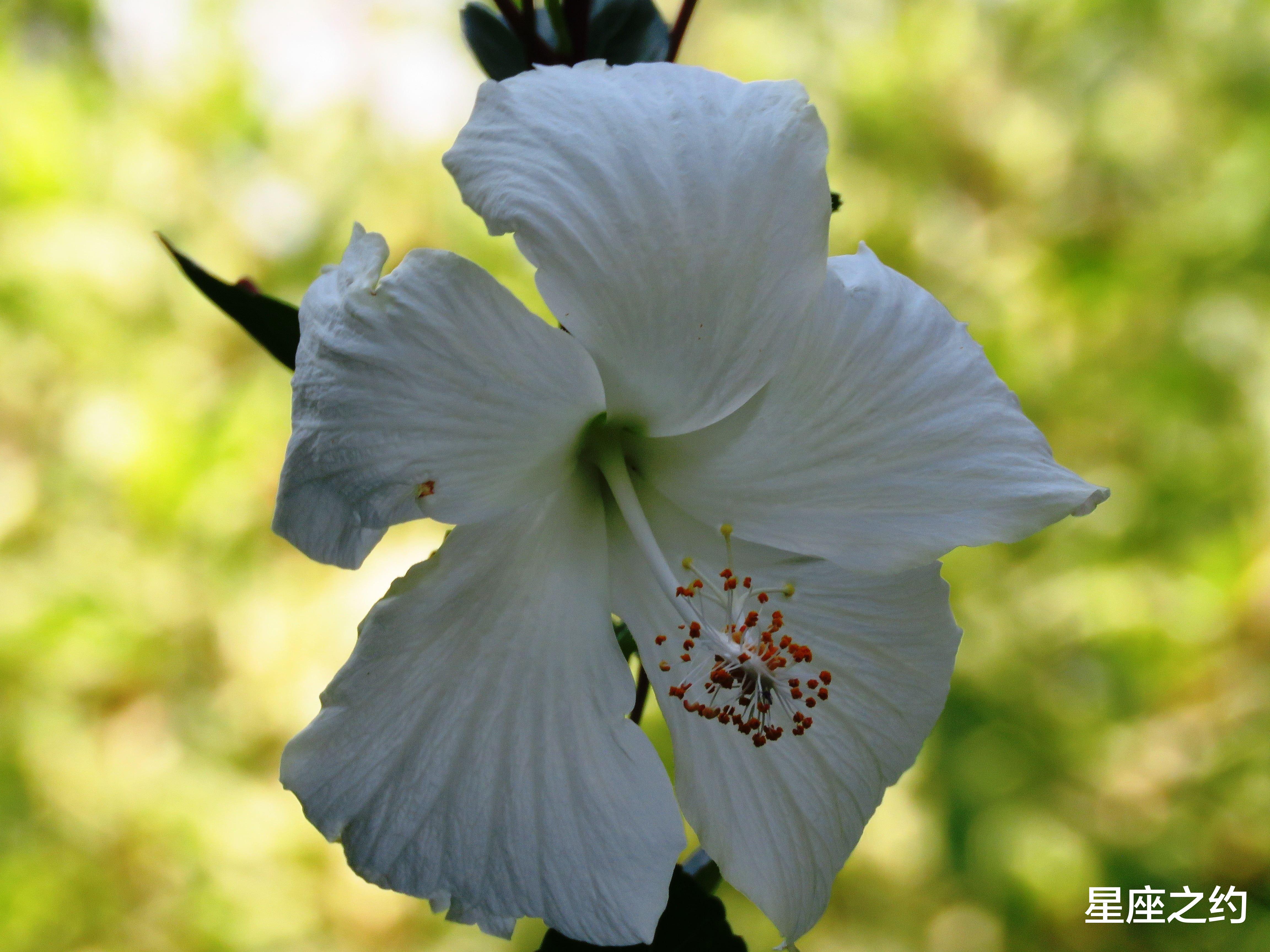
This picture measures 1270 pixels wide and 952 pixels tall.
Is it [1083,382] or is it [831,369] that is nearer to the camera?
[831,369]

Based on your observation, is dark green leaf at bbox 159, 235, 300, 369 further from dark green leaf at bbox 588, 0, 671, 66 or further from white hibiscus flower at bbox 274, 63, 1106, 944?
dark green leaf at bbox 588, 0, 671, 66

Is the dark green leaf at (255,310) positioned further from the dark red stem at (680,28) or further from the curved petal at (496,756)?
the dark red stem at (680,28)

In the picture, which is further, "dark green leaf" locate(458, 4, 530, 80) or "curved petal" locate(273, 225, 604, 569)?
"dark green leaf" locate(458, 4, 530, 80)

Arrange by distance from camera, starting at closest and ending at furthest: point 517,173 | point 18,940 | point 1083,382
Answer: point 517,173 → point 18,940 → point 1083,382

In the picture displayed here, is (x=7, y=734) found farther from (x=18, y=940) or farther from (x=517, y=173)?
(x=517, y=173)

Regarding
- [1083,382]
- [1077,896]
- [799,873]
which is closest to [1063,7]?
[1083,382]

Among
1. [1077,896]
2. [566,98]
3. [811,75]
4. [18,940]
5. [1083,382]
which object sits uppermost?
[811,75]

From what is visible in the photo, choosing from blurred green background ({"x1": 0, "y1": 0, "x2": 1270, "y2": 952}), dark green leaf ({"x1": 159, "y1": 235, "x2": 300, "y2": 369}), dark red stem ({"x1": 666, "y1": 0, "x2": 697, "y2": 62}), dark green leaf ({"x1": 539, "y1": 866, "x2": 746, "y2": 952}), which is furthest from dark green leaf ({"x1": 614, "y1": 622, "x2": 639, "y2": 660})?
blurred green background ({"x1": 0, "y1": 0, "x2": 1270, "y2": 952})
